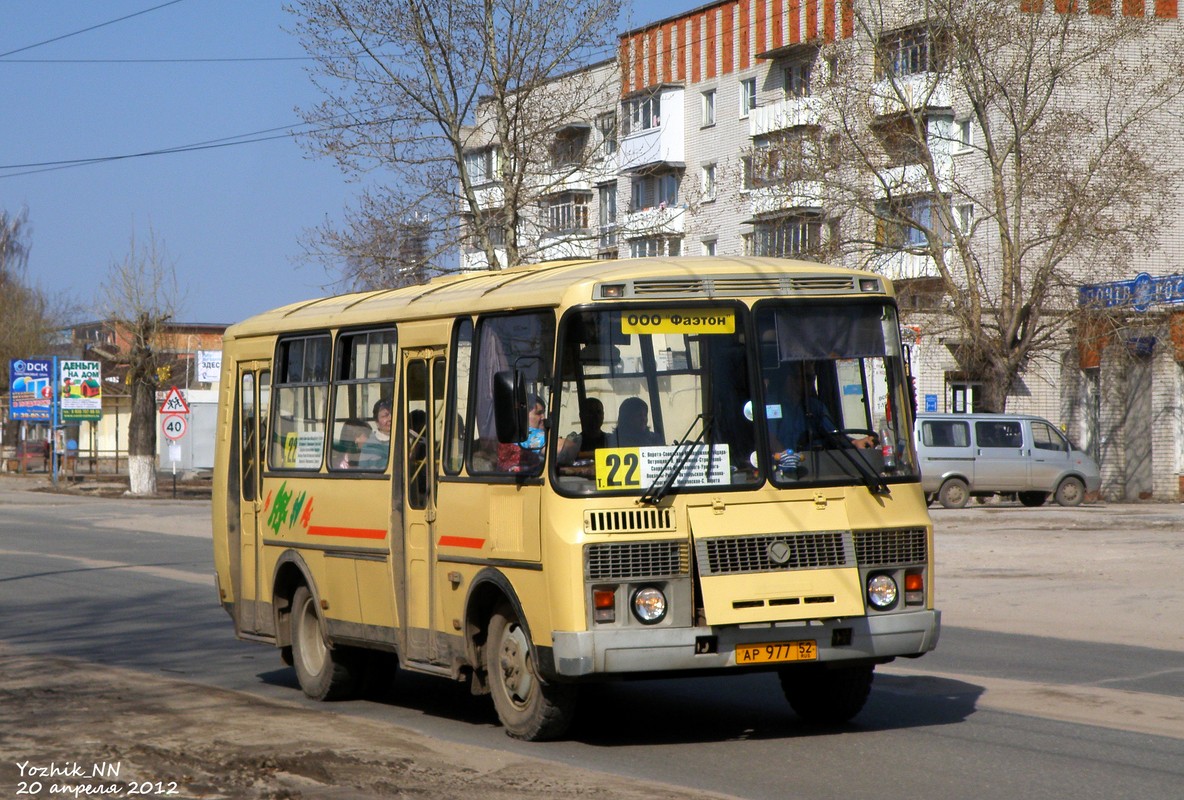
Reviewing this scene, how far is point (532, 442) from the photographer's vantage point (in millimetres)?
8914

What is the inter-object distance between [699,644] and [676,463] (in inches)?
37.6

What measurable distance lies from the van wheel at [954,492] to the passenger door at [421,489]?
89.6ft

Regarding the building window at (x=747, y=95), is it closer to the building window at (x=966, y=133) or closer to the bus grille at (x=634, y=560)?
the building window at (x=966, y=133)

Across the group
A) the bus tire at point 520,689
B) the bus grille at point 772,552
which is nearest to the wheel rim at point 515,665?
the bus tire at point 520,689

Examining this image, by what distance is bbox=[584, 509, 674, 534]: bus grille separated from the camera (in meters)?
8.55

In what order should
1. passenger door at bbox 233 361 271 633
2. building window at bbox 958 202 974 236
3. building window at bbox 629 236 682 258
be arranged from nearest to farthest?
1. passenger door at bbox 233 361 271 633
2. building window at bbox 958 202 974 236
3. building window at bbox 629 236 682 258

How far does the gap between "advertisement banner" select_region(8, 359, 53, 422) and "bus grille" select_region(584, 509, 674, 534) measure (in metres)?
54.2

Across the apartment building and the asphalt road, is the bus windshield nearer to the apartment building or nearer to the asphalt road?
the asphalt road

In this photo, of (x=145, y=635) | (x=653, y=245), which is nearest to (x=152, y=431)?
(x=653, y=245)

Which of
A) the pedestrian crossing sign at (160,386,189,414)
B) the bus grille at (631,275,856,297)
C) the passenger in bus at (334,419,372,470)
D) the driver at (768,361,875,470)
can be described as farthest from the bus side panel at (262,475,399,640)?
the pedestrian crossing sign at (160,386,189,414)

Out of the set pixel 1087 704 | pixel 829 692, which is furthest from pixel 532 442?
pixel 1087 704

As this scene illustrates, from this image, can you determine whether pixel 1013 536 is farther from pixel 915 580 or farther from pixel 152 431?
pixel 152 431

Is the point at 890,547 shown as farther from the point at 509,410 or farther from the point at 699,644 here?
the point at 509,410

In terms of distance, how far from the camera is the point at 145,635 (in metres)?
15.8
